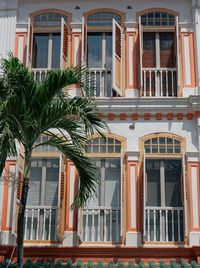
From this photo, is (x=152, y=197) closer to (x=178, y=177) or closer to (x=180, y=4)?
(x=178, y=177)

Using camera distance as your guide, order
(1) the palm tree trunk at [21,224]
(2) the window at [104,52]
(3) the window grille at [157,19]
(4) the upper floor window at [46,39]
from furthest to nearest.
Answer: (3) the window grille at [157,19], (4) the upper floor window at [46,39], (2) the window at [104,52], (1) the palm tree trunk at [21,224]

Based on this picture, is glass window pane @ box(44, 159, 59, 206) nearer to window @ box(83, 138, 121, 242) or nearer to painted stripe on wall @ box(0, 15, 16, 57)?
window @ box(83, 138, 121, 242)

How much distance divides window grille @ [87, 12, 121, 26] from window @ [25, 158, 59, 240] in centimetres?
344

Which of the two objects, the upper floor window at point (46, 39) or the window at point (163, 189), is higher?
the upper floor window at point (46, 39)

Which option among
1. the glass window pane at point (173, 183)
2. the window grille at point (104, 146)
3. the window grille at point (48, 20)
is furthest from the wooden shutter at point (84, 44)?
the glass window pane at point (173, 183)

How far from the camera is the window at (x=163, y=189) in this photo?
1198 cm

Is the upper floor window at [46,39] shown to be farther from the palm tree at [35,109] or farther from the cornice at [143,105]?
the palm tree at [35,109]

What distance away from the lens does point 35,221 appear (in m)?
12.2

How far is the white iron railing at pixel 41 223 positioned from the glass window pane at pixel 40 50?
3414mm

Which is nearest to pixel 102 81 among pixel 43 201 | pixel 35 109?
pixel 43 201

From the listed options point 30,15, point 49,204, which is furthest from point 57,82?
point 30,15

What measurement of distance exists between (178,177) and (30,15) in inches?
204

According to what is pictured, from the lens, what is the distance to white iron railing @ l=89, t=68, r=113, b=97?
43.0 feet

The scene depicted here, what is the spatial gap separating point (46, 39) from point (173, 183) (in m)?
4.55
